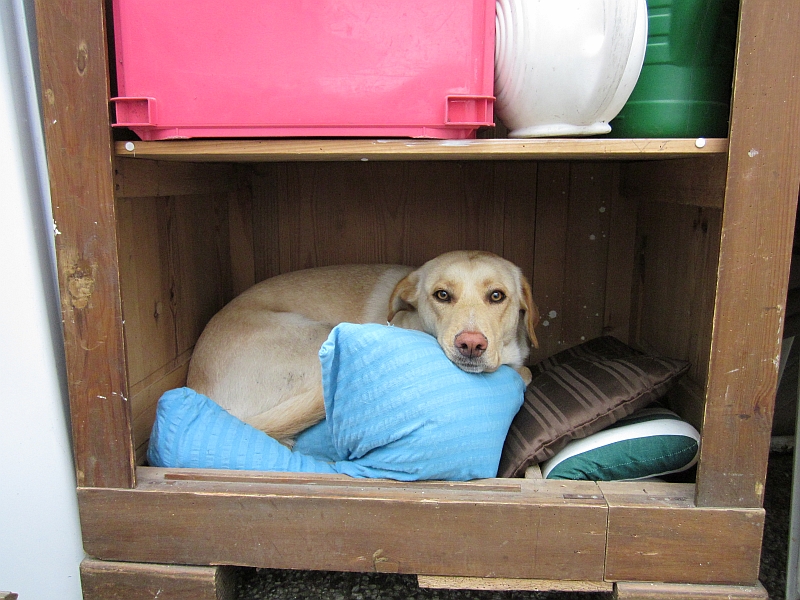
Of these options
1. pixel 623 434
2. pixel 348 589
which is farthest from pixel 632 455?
pixel 348 589

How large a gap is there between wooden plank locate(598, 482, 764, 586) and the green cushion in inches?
6.0

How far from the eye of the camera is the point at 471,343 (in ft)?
5.56

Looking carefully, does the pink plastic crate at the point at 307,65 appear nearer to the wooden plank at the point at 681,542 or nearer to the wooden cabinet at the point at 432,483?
the wooden cabinet at the point at 432,483

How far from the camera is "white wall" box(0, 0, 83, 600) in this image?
56.6 inches

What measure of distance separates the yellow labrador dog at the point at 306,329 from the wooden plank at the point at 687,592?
2.24 feet

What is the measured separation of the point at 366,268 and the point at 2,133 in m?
1.37

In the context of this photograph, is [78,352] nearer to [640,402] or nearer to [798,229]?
[640,402]

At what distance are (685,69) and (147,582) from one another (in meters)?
1.92

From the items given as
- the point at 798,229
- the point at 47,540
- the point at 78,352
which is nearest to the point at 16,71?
the point at 78,352

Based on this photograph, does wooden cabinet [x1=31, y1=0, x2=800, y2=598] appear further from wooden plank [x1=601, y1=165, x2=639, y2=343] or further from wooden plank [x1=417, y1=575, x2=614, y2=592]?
wooden plank [x1=601, y1=165, x2=639, y2=343]

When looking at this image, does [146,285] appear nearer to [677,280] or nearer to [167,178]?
[167,178]

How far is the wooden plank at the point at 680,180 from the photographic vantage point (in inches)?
58.4

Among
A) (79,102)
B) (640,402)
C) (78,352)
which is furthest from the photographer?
(640,402)

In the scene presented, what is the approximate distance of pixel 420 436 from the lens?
154cm
